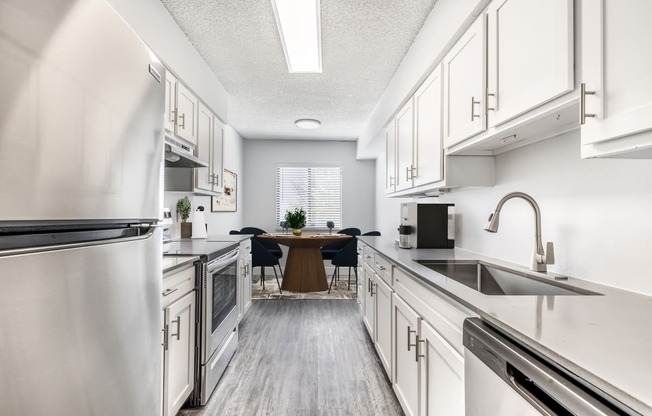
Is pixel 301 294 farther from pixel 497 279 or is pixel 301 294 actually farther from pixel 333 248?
pixel 497 279

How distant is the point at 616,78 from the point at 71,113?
1.24 metres

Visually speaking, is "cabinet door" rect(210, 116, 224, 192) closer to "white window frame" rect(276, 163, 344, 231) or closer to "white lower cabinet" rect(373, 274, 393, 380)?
"white lower cabinet" rect(373, 274, 393, 380)

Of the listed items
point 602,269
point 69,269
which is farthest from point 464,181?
point 69,269

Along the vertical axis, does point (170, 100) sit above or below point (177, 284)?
above

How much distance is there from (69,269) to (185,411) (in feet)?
5.95

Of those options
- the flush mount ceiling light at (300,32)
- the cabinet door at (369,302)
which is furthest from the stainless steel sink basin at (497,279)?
the flush mount ceiling light at (300,32)

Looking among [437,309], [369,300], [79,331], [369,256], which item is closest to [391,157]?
[369,256]

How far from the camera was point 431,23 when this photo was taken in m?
2.33

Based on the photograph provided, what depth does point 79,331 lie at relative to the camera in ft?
2.15

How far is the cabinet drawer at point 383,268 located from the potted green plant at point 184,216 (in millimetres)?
1896

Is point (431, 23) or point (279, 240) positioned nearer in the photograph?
point (431, 23)

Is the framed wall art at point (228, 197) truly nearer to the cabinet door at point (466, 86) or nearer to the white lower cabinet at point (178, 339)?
the white lower cabinet at point (178, 339)

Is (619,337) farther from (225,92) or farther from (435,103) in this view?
(225,92)

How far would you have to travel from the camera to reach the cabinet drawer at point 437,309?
119 cm
